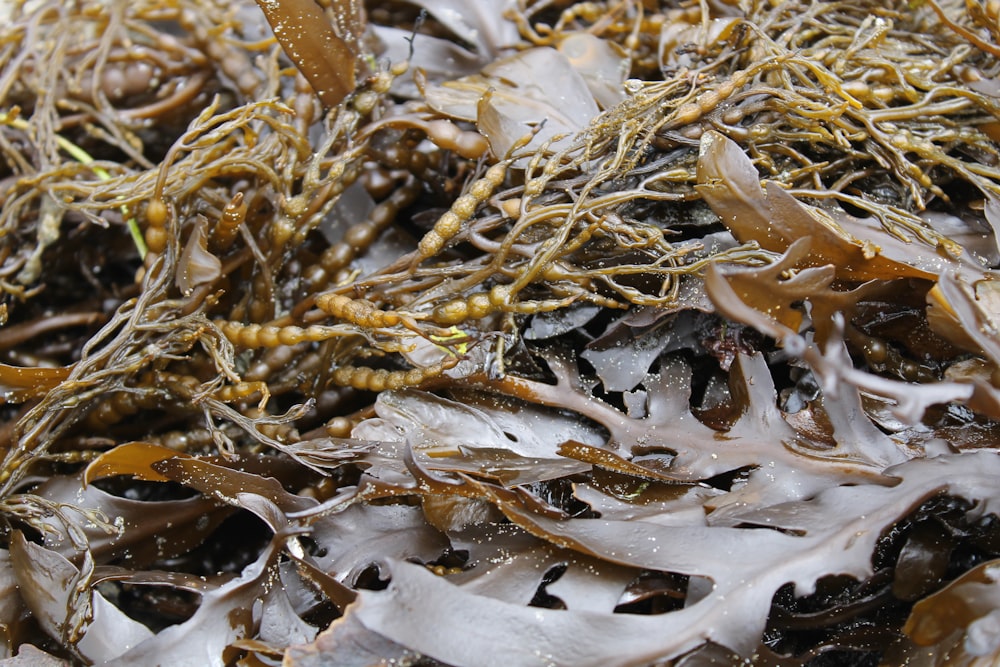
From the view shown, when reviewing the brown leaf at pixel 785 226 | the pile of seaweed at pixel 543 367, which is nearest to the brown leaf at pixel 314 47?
the pile of seaweed at pixel 543 367

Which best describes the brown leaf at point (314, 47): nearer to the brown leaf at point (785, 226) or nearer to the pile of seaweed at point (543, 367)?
the pile of seaweed at point (543, 367)

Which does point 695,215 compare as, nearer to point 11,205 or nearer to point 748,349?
point 748,349

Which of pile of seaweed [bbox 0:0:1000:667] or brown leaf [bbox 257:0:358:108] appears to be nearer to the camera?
pile of seaweed [bbox 0:0:1000:667]

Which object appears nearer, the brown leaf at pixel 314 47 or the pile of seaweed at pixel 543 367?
the pile of seaweed at pixel 543 367

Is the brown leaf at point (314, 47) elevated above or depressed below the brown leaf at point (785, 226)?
above

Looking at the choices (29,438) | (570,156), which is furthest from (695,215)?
(29,438)

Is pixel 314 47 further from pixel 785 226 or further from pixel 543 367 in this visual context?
pixel 785 226

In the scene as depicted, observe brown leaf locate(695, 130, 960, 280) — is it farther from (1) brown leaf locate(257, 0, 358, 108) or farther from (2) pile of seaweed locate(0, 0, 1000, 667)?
(1) brown leaf locate(257, 0, 358, 108)

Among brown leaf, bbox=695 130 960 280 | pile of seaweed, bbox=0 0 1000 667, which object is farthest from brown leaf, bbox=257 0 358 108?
brown leaf, bbox=695 130 960 280

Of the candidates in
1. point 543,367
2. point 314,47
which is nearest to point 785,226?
point 543,367
